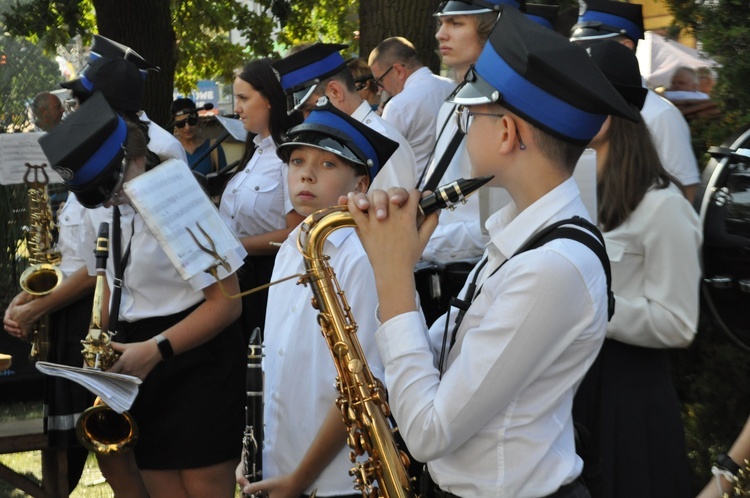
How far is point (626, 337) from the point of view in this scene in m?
3.31

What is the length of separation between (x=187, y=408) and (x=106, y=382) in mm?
558

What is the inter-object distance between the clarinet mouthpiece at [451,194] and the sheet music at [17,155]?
159 inches

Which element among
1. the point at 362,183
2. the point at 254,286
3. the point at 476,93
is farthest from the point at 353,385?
the point at 254,286

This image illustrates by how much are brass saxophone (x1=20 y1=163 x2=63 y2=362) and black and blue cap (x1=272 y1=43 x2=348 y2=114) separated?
1.53 m

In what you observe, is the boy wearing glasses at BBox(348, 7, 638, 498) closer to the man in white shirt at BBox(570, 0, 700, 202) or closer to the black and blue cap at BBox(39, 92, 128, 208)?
the black and blue cap at BBox(39, 92, 128, 208)

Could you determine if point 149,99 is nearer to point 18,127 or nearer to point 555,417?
point 18,127

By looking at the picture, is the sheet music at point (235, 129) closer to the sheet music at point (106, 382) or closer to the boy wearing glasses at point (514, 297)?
the sheet music at point (106, 382)

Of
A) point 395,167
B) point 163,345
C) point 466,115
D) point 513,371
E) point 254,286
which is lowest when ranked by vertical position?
point 254,286

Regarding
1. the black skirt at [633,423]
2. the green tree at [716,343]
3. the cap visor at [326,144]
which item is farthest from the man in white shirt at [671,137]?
the cap visor at [326,144]

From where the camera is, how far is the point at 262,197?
5.23 meters

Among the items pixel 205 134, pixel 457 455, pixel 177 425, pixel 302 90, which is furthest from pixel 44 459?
pixel 205 134

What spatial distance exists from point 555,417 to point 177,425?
83.1 inches

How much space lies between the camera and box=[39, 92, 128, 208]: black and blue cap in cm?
357

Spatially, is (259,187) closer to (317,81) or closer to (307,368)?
(317,81)
